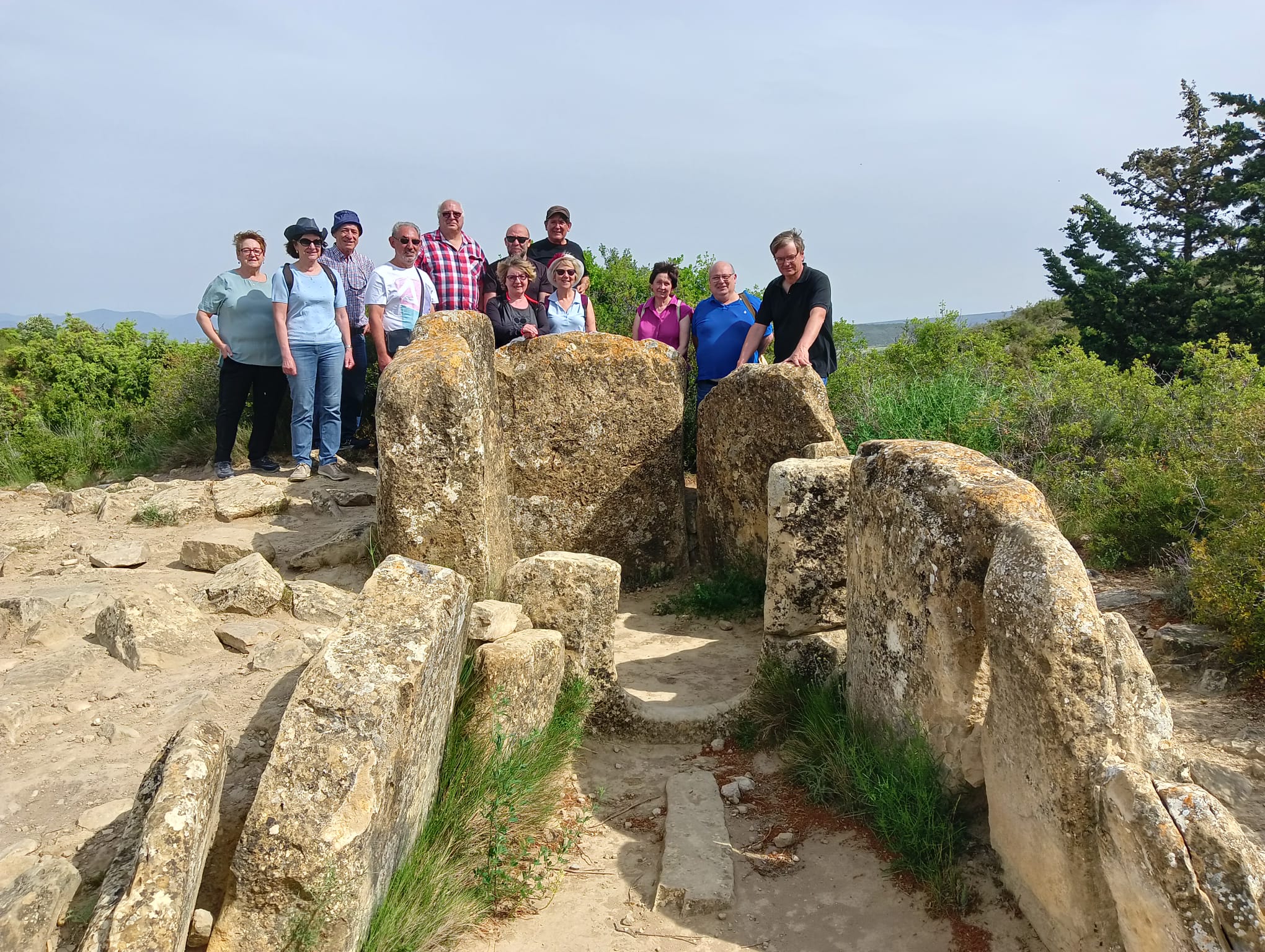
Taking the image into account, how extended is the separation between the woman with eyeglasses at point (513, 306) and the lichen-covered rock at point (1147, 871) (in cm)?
521

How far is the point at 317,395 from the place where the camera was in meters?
7.44

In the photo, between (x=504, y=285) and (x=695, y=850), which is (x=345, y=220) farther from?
(x=695, y=850)

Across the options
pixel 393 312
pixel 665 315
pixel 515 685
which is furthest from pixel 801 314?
pixel 515 685

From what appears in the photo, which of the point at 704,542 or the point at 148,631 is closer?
the point at 148,631

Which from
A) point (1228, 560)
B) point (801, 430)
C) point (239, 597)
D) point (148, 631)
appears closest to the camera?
point (148, 631)

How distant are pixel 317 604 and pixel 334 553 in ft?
3.10

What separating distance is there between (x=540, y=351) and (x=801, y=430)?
1977 millimetres

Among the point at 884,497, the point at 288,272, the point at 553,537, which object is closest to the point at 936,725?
the point at 884,497

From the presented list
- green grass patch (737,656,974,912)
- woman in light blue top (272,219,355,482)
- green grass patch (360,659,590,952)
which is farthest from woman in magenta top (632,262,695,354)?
green grass patch (360,659,590,952)

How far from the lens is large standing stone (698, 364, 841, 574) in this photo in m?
6.33

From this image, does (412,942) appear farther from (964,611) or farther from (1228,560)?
(1228,560)

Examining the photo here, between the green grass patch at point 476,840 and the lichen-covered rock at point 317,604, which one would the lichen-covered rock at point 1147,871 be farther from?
the lichen-covered rock at point 317,604

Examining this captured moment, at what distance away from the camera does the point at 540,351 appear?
22.6 ft

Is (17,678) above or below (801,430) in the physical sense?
below
